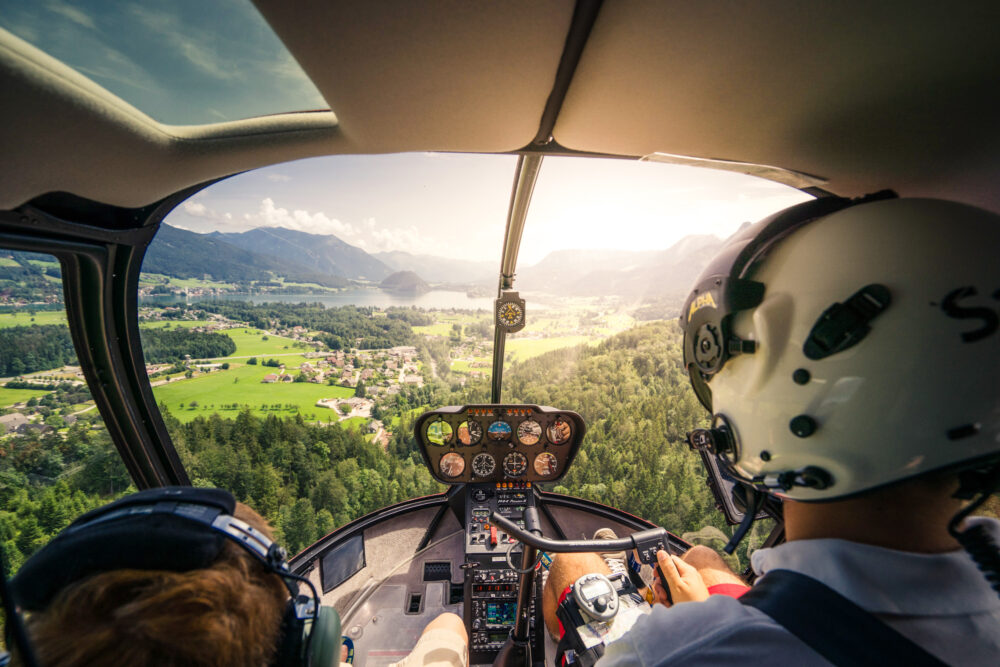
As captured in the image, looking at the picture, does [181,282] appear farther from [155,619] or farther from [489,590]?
[489,590]

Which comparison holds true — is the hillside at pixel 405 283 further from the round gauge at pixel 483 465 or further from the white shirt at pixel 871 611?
the white shirt at pixel 871 611

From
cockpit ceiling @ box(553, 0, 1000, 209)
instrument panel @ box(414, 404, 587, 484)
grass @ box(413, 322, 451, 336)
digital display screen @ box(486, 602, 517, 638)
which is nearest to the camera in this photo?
cockpit ceiling @ box(553, 0, 1000, 209)

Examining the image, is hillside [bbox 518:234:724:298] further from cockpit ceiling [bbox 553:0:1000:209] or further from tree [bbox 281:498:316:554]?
tree [bbox 281:498:316:554]

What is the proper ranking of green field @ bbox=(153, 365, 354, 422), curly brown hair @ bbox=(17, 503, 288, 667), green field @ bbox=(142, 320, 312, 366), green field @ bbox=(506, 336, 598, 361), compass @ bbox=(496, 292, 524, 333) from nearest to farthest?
curly brown hair @ bbox=(17, 503, 288, 667) → green field @ bbox=(153, 365, 354, 422) → compass @ bbox=(496, 292, 524, 333) → green field @ bbox=(506, 336, 598, 361) → green field @ bbox=(142, 320, 312, 366)

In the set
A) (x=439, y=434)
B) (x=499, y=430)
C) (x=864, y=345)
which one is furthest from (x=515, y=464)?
(x=864, y=345)

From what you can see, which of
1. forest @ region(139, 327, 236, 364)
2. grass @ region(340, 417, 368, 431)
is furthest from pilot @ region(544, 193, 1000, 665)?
grass @ region(340, 417, 368, 431)

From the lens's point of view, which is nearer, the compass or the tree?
the compass

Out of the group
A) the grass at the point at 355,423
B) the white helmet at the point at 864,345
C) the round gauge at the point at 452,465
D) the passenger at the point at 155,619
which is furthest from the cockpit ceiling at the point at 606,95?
the grass at the point at 355,423
